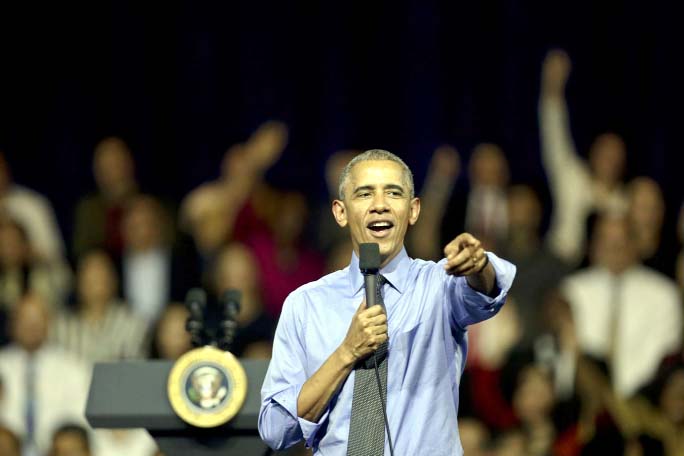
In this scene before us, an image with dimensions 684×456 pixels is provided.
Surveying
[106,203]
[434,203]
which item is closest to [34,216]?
[106,203]

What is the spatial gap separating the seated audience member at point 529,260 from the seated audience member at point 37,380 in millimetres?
2003

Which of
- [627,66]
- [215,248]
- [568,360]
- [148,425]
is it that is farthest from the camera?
[627,66]

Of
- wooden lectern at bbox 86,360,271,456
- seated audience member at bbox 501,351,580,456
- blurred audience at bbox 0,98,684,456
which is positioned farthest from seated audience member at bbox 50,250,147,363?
wooden lectern at bbox 86,360,271,456

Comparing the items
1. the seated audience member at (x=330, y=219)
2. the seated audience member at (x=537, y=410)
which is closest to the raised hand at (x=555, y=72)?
the seated audience member at (x=330, y=219)

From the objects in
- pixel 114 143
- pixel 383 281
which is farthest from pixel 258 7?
pixel 383 281

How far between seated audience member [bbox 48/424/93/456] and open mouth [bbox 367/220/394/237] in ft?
10.1

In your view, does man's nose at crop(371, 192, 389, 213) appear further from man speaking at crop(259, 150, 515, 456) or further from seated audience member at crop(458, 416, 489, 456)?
seated audience member at crop(458, 416, 489, 456)

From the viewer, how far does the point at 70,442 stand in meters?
5.09

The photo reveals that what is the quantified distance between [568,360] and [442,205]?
1146 mm

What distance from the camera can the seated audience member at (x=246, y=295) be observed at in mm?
5391

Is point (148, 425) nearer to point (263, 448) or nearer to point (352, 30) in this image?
point (263, 448)

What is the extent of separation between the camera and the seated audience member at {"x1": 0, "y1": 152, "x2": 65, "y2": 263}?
621 cm

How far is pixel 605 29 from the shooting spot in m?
6.82

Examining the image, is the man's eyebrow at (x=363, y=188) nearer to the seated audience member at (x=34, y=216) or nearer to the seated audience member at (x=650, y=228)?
the seated audience member at (x=650, y=228)
